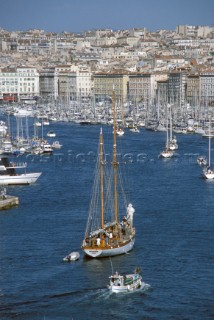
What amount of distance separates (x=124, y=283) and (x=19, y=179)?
29.5 ft

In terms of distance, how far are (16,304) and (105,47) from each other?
74275 millimetres

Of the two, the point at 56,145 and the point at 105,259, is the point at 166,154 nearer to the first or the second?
the point at 56,145

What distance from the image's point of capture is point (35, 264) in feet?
45.7

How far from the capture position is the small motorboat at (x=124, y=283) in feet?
41.2

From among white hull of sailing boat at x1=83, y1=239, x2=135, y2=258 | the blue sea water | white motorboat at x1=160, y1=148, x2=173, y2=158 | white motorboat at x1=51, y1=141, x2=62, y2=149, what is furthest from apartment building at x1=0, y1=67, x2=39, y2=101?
white hull of sailing boat at x1=83, y1=239, x2=135, y2=258

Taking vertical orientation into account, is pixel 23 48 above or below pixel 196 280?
Result: above

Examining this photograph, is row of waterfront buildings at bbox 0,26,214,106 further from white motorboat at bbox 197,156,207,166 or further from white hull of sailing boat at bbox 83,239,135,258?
white hull of sailing boat at bbox 83,239,135,258

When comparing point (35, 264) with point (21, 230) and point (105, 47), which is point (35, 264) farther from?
Answer: point (105, 47)

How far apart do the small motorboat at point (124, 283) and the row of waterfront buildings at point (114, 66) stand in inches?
1225

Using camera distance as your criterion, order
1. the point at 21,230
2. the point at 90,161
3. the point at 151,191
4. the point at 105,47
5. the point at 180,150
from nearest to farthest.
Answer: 1. the point at 21,230
2. the point at 151,191
3. the point at 90,161
4. the point at 180,150
5. the point at 105,47

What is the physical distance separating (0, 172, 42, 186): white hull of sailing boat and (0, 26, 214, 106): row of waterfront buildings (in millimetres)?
22563

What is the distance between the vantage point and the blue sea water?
39.8 ft

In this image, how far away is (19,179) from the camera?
70.0 ft

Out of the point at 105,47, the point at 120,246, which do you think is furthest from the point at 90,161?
the point at 105,47
